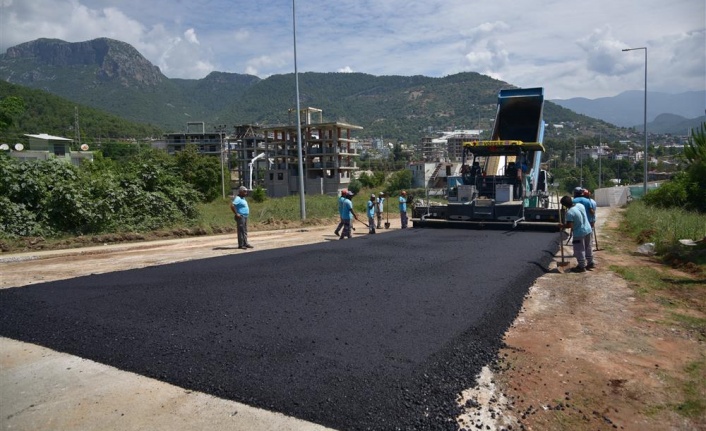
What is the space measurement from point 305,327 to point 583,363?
8.25ft

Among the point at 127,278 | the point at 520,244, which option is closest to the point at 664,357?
the point at 520,244

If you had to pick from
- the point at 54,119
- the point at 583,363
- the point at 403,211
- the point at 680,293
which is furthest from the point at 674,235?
the point at 54,119

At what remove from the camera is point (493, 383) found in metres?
3.94

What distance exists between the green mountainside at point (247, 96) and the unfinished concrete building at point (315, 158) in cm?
9081

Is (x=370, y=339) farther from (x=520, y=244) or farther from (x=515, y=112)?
(x=515, y=112)

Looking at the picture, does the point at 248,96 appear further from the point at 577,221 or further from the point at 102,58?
the point at 577,221

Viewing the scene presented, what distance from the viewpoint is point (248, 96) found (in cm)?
18088

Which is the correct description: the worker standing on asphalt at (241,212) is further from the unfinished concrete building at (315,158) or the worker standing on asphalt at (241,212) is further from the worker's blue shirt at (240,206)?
the unfinished concrete building at (315,158)

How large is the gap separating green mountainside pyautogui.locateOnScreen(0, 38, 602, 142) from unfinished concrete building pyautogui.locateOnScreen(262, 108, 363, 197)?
90.8 m

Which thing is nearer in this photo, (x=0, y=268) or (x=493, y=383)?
(x=493, y=383)

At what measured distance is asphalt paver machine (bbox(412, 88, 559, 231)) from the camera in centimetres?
1306

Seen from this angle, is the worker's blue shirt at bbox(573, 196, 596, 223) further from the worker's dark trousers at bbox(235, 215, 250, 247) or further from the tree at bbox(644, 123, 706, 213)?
the tree at bbox(644, 123, 706, 213)

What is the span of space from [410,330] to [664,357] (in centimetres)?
227

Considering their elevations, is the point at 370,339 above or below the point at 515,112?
below
